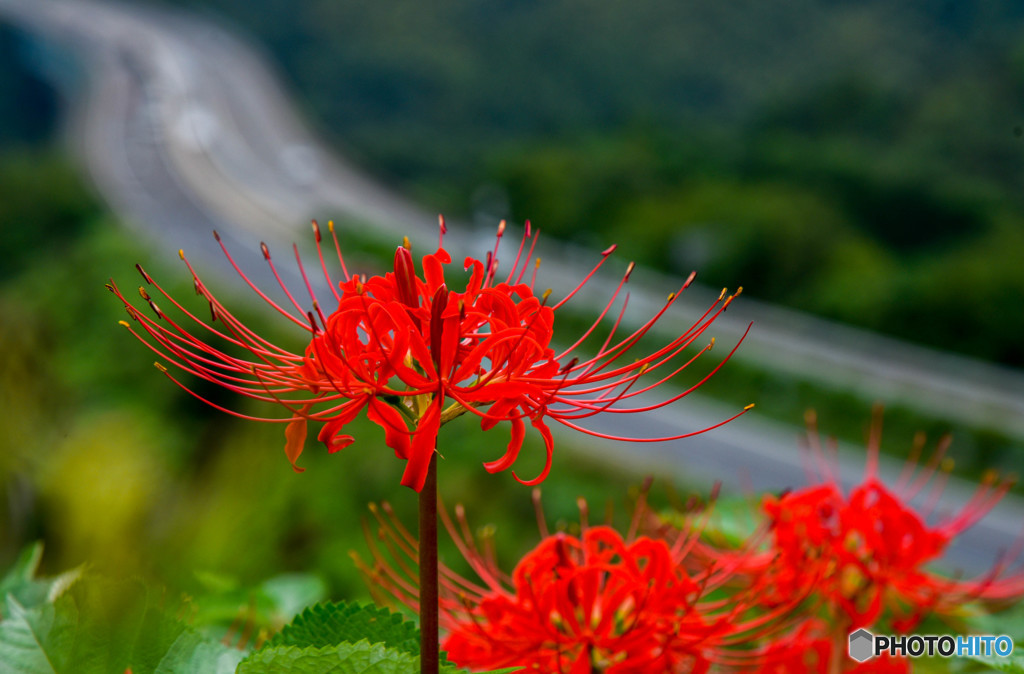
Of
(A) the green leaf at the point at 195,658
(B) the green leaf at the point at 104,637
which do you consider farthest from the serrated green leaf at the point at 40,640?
(A) the green leaf at the point at 195,658

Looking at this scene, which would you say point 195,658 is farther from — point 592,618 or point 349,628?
point 592,618

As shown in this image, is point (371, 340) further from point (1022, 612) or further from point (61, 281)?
point (61, 281)

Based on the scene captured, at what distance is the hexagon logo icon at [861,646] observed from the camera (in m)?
1.45

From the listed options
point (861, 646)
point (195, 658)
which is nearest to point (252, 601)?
point (195, 658)

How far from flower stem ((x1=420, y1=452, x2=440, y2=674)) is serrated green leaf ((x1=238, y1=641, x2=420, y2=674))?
0.03m

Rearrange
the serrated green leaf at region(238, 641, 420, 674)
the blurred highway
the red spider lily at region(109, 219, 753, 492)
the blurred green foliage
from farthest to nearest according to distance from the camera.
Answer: the blurred green foliage → the blurred highway → the red spider lily at region(109, 219, 753, 492) → the serrated green leaf at region(238, 641, 420, 674)

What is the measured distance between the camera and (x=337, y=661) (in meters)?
0.82

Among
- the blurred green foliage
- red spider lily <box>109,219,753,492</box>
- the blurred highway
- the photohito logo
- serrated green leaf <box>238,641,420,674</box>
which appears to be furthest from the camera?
the blurred green foliage

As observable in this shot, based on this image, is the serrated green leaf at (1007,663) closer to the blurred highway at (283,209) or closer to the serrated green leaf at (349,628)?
the blurred highway at (283,209)

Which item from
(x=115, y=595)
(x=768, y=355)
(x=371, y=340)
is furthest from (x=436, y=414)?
(x=768, y=355)

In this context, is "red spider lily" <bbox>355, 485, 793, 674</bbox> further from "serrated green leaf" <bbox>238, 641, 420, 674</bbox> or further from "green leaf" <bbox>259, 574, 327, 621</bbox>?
"green leaf" <bbox>259, 574, 327, 621</bbox>

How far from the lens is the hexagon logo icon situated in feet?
4.76

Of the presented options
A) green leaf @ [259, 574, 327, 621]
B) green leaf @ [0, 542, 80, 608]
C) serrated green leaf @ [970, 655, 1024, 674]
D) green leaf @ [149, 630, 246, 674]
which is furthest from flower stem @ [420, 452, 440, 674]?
green leaf @ [259, 574, 327, 621]

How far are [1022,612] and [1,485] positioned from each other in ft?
10.1
